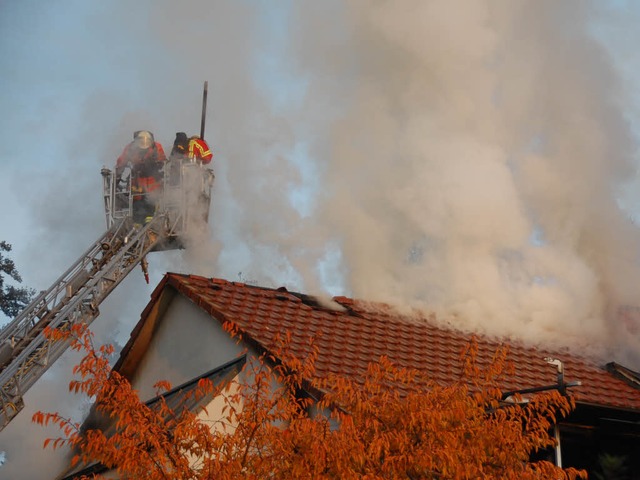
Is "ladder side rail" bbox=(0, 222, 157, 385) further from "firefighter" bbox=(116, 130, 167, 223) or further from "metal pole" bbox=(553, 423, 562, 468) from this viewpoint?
"metal pole" bbox=(553, 423, 562, 468)

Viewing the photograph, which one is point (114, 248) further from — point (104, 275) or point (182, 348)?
point (182, 348)

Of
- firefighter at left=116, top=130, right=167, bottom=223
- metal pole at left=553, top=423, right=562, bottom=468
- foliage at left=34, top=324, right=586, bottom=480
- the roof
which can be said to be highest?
firefighter at left=116, top=130, right=167, bottom=223

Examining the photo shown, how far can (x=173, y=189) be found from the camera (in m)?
15.3

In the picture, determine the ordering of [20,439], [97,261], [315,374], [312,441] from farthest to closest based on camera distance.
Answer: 1. [20,439]
2. [97,261]
3. [315,374]
4. [312,441]

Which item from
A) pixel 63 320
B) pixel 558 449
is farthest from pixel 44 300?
pixel 558 449

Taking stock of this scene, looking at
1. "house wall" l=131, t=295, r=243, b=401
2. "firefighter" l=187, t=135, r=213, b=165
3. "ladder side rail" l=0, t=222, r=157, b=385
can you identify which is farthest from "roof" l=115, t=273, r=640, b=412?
"firefighter" l=187, t=135, r=213, b=165

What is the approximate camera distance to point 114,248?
1525 cm

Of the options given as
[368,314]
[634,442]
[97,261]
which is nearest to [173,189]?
[97,261]

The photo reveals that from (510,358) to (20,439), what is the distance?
34.7 ft

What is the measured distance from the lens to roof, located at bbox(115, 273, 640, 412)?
374 inches

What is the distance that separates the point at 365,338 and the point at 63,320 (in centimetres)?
636

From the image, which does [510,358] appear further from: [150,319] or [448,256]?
[150,319]

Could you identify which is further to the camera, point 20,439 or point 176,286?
point 20,439

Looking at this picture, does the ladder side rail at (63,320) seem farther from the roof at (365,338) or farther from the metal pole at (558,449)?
the metal pole at (558,449)
